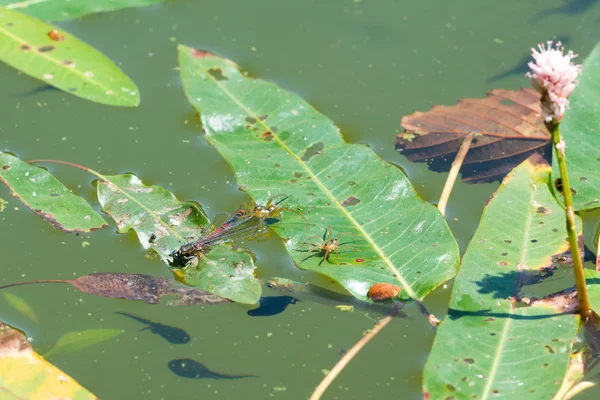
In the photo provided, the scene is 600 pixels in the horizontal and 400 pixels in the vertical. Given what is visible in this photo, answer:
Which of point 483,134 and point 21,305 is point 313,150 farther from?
point 21,305

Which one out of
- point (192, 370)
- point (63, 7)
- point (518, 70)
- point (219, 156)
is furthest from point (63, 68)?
point (518, 70)

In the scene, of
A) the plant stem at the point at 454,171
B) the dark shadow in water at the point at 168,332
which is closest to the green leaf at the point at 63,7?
the plant stem at the point at 454,171

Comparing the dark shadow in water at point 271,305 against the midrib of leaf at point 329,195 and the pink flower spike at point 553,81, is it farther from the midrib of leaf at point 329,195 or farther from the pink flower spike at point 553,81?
the pink flower spike at point 553,81

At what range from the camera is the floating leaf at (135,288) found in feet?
7.44

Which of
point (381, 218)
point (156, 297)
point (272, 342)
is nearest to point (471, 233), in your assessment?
point (381, 218)

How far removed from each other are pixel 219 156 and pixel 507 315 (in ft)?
4.25

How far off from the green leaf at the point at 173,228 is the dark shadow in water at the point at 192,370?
0.23 meters

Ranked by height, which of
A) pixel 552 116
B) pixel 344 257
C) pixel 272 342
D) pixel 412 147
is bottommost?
pixel 272 342

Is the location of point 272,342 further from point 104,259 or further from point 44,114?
point 44,114

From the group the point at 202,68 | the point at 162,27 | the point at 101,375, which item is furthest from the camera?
the point at 162,27

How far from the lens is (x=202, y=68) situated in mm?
3045

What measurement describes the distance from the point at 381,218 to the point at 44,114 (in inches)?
59.1

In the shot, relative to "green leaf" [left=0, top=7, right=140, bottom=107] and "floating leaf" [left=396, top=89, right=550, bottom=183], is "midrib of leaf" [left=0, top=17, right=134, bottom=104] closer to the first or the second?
"green leaf" [left=0, top=7, right=140, bottom=107]

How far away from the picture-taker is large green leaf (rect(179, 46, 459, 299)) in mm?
2295
